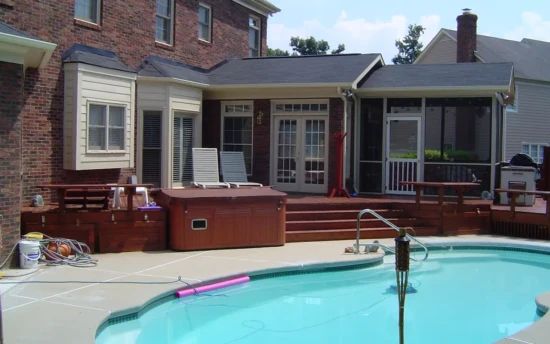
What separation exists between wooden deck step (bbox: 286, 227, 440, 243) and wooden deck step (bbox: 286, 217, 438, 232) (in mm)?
138

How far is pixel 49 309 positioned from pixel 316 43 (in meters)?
39.8

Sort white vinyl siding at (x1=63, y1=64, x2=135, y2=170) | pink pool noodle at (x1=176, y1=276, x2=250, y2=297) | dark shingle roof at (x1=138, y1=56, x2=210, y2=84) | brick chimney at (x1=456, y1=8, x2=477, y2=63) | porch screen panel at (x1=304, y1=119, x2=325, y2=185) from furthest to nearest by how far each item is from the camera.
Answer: brick chimney at (x1=456, y1=8, x2=477, y2=63) → porch screen panel at (x1=304, y1=119, x2=325, y2=185) → dark shingle roof at (x1=138, y1=56, x2=210, y2=84) → white vinyl siding at (x1=63, y1=64, x2=135, y2=170) → pink pool noodle at (x1=176, y1=276, x2=250, y2=297)

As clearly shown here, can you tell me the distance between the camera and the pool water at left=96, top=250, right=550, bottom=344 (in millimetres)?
6410

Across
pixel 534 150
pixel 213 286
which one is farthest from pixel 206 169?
pixel 534 150

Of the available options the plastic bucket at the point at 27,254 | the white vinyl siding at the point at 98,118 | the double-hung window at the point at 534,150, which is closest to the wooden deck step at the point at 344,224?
the white vinyl siding at the point at 98,118

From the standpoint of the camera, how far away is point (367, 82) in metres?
14.4

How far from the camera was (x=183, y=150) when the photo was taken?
13.5m

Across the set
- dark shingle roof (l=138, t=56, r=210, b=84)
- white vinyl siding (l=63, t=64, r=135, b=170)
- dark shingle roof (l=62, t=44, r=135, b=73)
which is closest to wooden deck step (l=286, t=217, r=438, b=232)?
white vinyl siding (l=63, t=64, r=135, b=170)

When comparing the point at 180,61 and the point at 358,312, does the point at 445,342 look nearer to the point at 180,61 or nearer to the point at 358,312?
the point at 358,312

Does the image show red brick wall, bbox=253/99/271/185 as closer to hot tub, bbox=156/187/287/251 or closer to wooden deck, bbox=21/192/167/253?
hot tub, bbox=156/187/287/251

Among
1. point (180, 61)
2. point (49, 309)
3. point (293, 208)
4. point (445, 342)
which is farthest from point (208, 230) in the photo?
point (180, 61)

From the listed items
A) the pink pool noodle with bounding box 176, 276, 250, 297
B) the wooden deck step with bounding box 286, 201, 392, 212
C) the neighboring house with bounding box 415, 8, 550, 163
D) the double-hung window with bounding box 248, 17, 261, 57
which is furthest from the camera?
the neighboring house with bounding box 415, 8, 550, 163

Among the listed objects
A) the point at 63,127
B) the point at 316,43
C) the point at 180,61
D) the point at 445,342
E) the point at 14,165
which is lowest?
the point at 445,342

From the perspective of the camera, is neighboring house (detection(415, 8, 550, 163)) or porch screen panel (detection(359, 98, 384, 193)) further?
neighboring house (detection(415, 8, 550, 163))
